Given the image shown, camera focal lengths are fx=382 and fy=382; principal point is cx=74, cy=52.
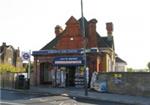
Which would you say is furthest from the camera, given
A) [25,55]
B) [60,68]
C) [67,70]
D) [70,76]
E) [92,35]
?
[92,35]

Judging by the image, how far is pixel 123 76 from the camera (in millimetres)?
34469

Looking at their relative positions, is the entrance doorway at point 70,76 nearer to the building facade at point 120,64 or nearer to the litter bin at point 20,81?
the litter bin at point 20,81

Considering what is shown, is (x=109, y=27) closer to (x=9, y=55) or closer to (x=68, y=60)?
(x=68, y=60)

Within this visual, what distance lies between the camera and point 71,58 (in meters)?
40.7

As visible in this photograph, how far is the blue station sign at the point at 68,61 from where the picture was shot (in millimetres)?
40281

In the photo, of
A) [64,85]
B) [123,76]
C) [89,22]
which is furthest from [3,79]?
[123,76]

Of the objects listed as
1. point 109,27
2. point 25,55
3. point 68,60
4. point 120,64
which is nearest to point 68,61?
point 68,60

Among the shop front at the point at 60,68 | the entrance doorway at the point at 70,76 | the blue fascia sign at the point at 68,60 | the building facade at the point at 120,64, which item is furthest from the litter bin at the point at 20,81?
the building facade at the point at 120,64

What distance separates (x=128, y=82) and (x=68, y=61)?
29.3ft

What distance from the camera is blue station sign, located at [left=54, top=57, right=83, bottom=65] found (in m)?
40.3

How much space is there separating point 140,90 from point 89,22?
44.4ft

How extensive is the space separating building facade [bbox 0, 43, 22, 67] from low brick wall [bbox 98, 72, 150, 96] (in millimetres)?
54600

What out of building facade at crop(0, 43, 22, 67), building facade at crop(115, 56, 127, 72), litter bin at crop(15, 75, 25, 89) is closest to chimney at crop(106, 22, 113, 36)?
building facade at crop(115, 56, 127, 72)

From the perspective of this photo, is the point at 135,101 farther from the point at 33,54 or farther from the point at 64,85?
the point at 33,54
